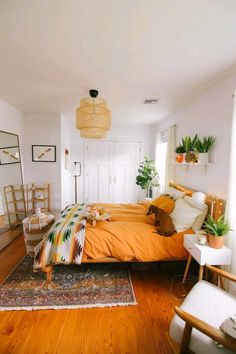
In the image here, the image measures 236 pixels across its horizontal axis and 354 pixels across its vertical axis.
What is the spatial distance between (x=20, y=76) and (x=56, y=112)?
1.76 meters

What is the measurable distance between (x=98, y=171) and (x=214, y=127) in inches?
141

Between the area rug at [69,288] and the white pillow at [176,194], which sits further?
the white pillow at [176,194]

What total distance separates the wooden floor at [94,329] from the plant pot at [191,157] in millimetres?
1768

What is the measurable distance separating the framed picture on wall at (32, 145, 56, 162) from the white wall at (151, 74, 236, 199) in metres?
2.82

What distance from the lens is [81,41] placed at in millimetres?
1673

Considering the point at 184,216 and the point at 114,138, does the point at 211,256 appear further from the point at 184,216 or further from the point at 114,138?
the point at 114,138

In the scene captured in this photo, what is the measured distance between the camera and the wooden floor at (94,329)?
5.08 feet

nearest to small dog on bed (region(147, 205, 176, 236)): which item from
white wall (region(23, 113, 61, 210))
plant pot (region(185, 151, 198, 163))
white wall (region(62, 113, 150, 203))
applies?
plant pot (region(185, 151, 198, 163))

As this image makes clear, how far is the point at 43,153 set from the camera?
4309mm

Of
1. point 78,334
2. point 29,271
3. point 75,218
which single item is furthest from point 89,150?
point 78,334

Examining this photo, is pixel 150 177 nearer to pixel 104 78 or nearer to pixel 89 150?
pixel 89 150

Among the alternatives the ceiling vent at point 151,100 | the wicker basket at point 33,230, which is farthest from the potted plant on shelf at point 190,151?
the wicker basket at point 33,230

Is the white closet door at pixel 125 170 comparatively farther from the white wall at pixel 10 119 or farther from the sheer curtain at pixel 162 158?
the white wall at pixel 10 119

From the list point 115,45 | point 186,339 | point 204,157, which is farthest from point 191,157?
point 186,339
